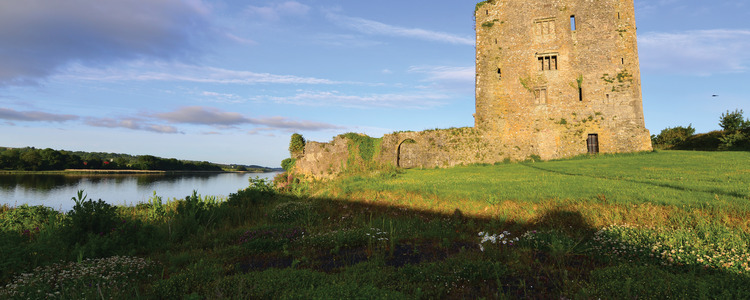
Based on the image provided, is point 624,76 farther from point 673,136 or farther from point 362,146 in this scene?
point 362,146

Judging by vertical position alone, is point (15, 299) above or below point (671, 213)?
below

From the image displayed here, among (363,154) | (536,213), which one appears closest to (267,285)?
(536,213)

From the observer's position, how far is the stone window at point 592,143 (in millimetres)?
25827

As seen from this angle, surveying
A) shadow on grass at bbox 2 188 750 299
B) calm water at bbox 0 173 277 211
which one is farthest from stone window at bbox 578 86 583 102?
calm water at bbox 0 173 277 211

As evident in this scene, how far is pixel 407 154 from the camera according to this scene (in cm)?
2817

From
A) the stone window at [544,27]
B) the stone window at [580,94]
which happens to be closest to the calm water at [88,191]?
the stone window at [544,27]

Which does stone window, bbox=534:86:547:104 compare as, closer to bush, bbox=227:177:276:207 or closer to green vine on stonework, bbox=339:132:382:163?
green vine on stonework, bbox=339:132:382:163

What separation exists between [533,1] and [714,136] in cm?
2070

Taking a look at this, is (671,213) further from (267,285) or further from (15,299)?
(15,299)

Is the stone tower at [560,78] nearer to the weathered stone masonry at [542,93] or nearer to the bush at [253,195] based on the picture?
the weathered stone masonry at [542,93]

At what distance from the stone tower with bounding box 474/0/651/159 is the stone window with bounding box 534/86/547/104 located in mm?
51

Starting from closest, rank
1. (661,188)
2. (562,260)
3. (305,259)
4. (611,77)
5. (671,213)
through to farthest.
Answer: (562,260) → (305,259) → (671,213) → (661,188) → (611,77)

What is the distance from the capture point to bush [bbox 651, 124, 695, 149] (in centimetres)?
3506

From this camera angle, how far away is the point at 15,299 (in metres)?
4.50
